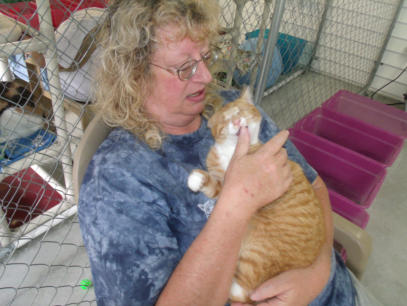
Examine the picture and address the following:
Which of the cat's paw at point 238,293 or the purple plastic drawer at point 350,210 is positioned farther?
the purple plastic drawer at point 350,210

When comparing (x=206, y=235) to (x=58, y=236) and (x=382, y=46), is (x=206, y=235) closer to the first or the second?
(x=58, y=236)

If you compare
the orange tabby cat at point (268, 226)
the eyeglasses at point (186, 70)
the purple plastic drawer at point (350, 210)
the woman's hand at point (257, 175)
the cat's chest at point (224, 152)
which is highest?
the eyeglasses at point (186, 70)

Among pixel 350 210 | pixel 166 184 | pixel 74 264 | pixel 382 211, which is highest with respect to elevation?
pixel 166 184

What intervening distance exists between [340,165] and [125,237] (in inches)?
62.0

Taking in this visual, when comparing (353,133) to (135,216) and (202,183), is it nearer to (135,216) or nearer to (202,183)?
(202,183)

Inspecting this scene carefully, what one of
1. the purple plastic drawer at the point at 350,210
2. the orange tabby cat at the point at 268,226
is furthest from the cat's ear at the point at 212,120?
the purple plastic drawer at the point at 350,210

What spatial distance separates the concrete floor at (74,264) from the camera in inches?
51.6

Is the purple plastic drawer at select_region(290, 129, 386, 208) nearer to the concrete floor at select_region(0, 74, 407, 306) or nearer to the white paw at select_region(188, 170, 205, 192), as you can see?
the concrete floor at select_region(0, 74, 407, 306)

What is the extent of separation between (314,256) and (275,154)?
340 millimetres

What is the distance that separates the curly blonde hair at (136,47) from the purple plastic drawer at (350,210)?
1.08m

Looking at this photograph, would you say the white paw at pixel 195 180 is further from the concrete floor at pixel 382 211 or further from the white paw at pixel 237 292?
the concrete floor at pixel 382 211

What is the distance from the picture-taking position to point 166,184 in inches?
29.1

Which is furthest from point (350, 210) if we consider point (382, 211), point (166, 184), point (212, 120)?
point (166, 184)

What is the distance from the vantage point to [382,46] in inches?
115
